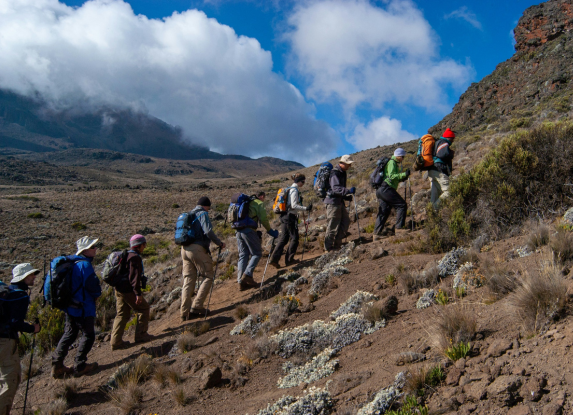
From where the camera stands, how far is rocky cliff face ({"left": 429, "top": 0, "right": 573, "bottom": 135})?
28672 millimetres

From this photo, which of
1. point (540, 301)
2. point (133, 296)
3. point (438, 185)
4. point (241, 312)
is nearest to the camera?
point (540, 301)

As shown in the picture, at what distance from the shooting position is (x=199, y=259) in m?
6.74

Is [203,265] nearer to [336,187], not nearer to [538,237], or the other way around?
[336,187]

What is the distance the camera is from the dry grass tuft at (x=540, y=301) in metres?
3.12

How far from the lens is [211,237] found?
669cm

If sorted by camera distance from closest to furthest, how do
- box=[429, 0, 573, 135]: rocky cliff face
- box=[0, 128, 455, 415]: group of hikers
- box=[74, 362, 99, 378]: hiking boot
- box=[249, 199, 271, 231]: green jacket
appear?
box=[0, 128, 455, 415]: group of hikers < box=[74, 362, 99, 378]: hiking boot < box=[249, 199, 271, 231]: green jacket < box=[429, 0, 573, 135]: rocky cliff face

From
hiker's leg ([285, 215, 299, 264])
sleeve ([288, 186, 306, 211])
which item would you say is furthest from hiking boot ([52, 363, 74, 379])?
sleeve ([288, 186, 306, 211])

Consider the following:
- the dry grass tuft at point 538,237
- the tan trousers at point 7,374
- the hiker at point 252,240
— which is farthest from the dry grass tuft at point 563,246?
the tan trousers at point 7,374

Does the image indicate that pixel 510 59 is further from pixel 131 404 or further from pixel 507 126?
pixel 131 404

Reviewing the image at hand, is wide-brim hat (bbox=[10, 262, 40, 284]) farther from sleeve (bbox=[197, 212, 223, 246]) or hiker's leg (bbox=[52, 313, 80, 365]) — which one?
sleeve (bbox=[197, 212, 223, 246])

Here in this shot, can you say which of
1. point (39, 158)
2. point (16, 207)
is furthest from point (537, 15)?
point (39, 158)

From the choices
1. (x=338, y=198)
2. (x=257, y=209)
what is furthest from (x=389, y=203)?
(x=257, y=209)

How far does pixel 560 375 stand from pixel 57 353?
6228 mm

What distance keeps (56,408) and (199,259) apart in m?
3.00
